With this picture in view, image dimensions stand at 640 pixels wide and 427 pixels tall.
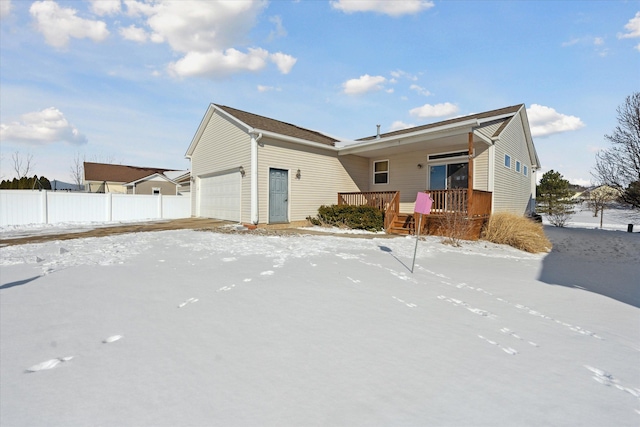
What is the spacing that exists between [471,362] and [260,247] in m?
5.31

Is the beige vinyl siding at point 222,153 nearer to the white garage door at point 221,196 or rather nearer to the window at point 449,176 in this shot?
the white garage door at point 221,196

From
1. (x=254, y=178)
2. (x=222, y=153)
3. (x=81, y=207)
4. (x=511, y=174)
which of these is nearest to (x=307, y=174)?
(x=254, y=178)

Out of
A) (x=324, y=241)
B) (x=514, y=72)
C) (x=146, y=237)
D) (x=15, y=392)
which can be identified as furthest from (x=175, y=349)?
(x=514, y=72)

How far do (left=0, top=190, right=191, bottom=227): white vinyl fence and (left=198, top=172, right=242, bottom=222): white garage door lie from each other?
2020 mm

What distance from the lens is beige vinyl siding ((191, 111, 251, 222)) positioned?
11.1 m

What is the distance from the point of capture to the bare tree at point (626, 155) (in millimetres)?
15352

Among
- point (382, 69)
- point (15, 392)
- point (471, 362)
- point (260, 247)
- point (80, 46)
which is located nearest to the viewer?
point (15, 392)

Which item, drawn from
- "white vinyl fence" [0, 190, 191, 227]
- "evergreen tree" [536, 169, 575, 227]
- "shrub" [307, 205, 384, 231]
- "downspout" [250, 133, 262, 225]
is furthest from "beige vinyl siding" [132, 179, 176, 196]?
"evergreen tree" [536, 169, 575, 227]

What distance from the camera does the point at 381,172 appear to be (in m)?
14.2

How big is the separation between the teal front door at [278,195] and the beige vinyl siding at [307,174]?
0.17m

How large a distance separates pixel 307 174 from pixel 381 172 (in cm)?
406

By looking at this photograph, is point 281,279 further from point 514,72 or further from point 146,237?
point 514,72

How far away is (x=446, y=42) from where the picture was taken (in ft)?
37.3

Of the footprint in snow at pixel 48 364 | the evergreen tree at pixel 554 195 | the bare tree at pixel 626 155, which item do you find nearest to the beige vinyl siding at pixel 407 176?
the footprint in snow at pixel 48 364
